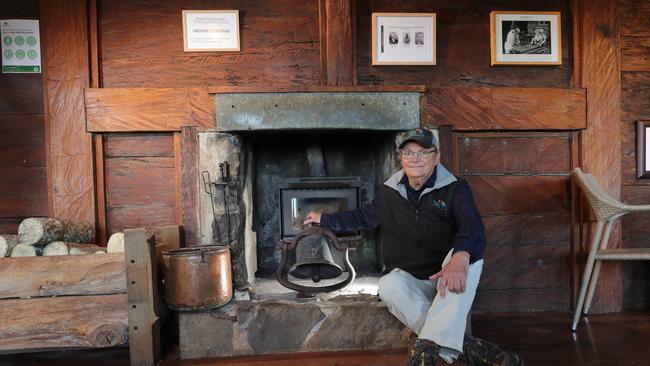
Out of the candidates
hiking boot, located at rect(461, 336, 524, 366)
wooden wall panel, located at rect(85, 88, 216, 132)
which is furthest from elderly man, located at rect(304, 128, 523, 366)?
wooden wall panel, located at rect(85, 88, 216, 132)

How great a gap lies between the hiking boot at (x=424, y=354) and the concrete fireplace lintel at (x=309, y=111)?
47.3 inches

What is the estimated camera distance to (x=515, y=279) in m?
2.42

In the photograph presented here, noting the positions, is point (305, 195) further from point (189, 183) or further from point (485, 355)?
point (485, 355)

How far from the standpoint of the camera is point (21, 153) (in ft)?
7.51

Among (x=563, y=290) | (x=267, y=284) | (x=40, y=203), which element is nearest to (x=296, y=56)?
(x=267, y=284)

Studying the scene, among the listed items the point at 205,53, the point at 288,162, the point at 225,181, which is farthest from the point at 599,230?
the point at 205,53

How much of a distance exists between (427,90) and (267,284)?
152 cm

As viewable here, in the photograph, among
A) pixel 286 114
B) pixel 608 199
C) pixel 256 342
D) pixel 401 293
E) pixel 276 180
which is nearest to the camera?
pixel 401 293

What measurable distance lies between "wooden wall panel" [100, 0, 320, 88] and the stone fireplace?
201 mm

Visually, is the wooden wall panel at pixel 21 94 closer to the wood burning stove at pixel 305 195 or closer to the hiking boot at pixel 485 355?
the wood burning stove at pixel 305 195

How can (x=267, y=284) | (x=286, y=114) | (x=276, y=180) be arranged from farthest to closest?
(x=276, y=180) < (x=267, y=284) < (x=286, y=114)

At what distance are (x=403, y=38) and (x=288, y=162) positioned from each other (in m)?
1.12

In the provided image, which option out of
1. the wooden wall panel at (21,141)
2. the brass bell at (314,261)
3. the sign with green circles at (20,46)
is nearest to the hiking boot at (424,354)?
the brass bell at (314,261)

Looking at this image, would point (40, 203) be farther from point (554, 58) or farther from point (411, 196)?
point (554, 58)
